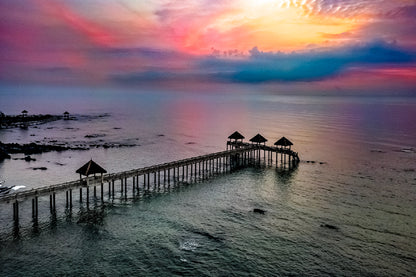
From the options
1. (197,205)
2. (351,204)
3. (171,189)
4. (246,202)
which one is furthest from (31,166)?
(351,204)

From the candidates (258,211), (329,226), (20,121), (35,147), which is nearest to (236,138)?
(258,211)

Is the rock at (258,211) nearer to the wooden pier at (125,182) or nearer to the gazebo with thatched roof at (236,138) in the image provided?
the wooden pier at (125,182)

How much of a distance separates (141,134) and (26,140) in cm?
3489

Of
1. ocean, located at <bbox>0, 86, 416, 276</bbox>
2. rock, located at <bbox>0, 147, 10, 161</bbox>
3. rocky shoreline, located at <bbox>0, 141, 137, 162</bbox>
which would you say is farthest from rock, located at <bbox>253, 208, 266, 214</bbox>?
rock, located at <bbox>0, 147, 10, 161</bbox>

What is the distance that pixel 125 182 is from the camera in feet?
150

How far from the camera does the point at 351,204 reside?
44.8 metres

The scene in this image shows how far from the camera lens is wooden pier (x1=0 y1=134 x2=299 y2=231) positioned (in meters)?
37.3

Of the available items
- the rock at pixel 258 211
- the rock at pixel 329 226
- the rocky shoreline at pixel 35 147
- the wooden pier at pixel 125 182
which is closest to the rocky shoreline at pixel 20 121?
the rocky shoreline at pixel 35 147

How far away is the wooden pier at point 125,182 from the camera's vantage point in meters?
37.3

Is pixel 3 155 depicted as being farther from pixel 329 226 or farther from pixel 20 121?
pixel 20 121

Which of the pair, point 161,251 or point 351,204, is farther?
point 351,204

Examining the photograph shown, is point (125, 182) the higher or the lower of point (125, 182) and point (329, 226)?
the higher

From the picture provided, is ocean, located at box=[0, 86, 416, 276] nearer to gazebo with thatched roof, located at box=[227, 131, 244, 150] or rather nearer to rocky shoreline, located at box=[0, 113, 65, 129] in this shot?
gazebo with thatched roof, located at box=[227, 131, 244, 150]

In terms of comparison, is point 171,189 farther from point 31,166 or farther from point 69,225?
point 31,166
